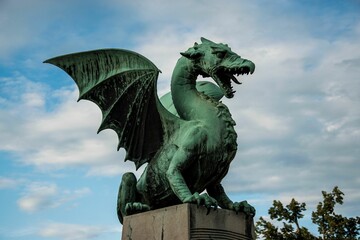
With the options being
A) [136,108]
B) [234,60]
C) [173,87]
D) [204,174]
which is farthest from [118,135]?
[234,60]

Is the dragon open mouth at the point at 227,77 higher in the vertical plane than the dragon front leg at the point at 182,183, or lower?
higher

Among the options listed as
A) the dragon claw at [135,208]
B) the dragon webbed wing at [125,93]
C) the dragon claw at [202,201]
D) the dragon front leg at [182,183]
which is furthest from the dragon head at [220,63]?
the dragon claw at [135,208]

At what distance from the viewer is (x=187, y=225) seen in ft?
19.1

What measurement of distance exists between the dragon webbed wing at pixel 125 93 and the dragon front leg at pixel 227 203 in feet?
3.27

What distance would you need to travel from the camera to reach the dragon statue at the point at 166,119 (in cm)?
655

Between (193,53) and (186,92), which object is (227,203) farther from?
(193,53)

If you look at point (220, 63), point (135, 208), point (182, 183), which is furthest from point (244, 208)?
point (220, 63)

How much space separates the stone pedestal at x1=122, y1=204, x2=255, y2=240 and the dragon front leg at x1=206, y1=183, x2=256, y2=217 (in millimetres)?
80

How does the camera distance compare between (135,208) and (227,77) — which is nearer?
(135,208)

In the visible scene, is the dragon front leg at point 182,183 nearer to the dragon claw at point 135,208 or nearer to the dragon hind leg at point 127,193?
the dragon claw at point 135,208

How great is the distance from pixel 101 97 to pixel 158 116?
91 centimetres

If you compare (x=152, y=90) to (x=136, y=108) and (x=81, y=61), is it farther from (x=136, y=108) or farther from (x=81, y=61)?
(x=81, y=61)

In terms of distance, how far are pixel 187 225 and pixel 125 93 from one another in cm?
239

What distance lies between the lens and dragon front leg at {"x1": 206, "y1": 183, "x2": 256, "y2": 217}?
651cm
